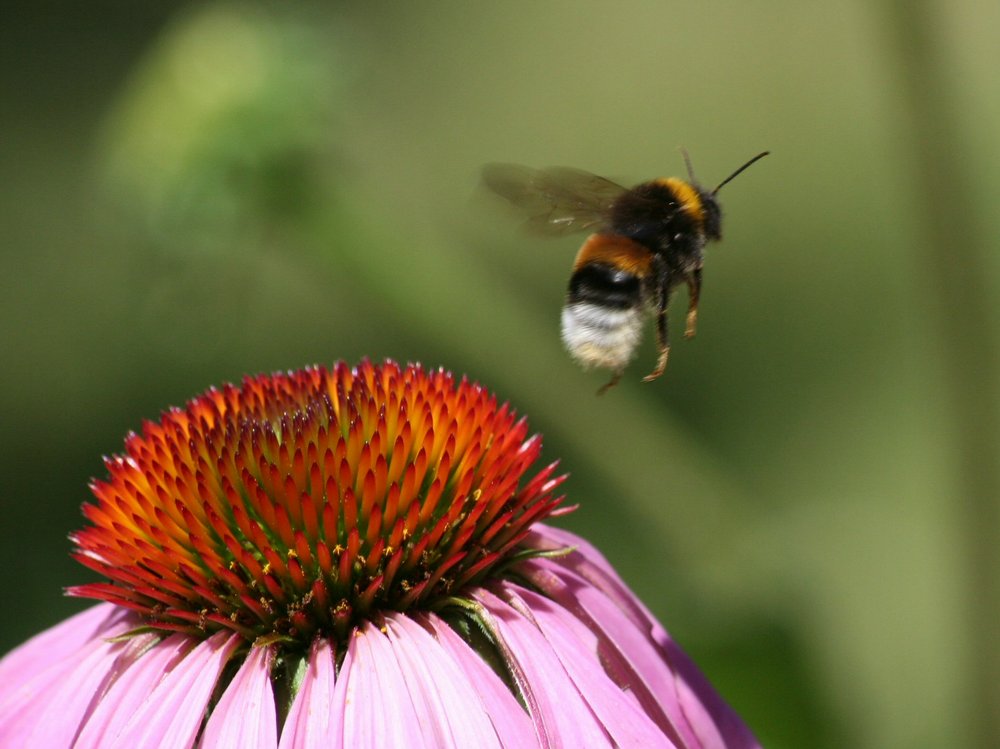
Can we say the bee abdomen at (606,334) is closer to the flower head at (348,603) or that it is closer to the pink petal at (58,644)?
the flower head at (348,603)

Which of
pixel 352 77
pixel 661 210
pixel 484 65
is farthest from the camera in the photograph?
pixel 484 65

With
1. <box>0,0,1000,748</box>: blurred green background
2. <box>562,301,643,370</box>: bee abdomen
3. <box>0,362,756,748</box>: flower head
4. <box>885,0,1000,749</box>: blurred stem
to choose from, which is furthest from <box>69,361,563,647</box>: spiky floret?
<box>885,0,1000,749</box>: blurred stem

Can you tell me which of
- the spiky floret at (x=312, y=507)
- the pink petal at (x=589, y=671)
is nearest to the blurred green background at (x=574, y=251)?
the spiky floret at (x=312, y=507)

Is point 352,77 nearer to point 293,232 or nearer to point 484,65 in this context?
point 293,232

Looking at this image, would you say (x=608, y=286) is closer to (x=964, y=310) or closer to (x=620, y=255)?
(x=620, y=255)

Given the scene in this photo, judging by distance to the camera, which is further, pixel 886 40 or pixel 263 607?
pixel 886 40

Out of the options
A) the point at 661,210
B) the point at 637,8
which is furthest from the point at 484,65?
the point at 661,210

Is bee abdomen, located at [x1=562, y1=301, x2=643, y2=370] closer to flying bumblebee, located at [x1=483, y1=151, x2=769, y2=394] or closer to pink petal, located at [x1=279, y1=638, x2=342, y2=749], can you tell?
flying bumblebee, located at [x1=483, y1=151, x2=769, y2=394]
